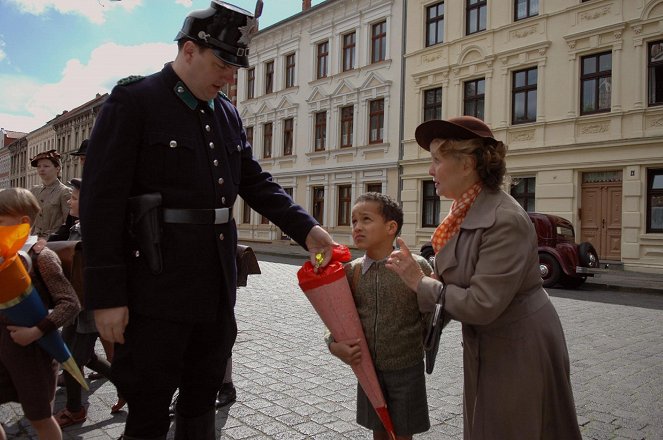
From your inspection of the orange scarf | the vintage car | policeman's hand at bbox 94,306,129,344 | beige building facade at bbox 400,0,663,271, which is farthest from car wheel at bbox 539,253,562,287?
policeman's hand at bbox 94,306,129,344

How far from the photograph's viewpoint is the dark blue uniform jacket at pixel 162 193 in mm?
1896

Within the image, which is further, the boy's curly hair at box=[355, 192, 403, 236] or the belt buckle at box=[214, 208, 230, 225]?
the boy's curly hair at box=[355, 192, 403, 236]

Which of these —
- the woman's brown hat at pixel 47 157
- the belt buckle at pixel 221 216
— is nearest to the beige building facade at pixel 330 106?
the woman's brown hat at pixel 47 157

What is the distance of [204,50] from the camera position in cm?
209

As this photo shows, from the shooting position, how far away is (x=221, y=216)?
7.08 ft

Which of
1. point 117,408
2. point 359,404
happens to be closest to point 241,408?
point 117,408

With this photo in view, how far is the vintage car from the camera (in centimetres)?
1138

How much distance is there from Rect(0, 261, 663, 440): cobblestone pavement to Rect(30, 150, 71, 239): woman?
1.73 m

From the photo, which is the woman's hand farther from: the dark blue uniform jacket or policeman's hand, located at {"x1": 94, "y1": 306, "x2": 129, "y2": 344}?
policeman's hand, located at {"x1": 94, "y1": 306, "x2": 129, "y2": 344}

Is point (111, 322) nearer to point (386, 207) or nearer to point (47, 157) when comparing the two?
point (386, 207)

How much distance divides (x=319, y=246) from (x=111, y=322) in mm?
951

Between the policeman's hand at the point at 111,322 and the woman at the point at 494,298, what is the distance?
3.32 feet

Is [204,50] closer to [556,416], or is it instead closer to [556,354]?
[556,354]

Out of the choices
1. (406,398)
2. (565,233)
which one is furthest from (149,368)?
(565,233)
